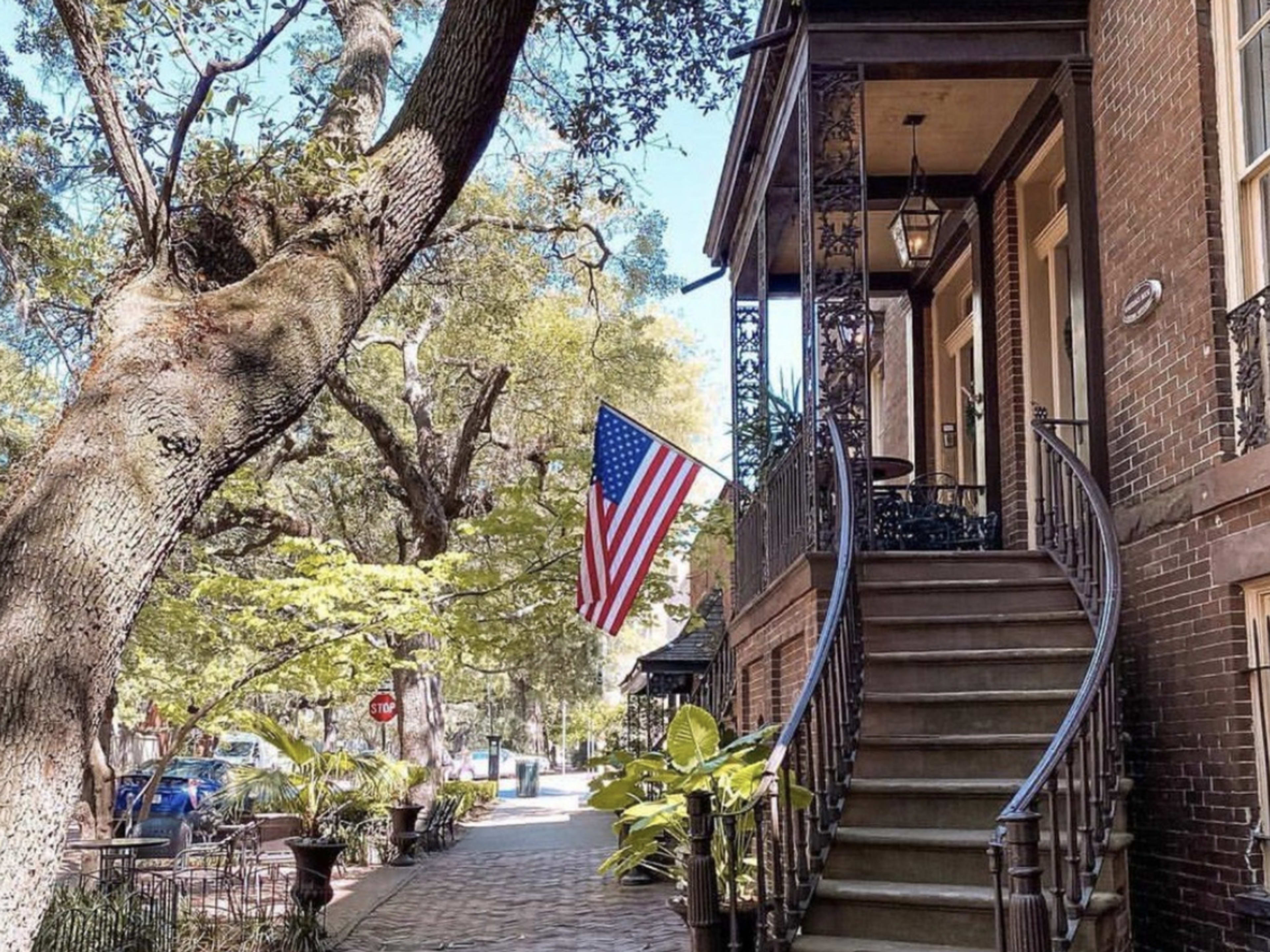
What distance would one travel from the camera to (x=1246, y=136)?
265 inches

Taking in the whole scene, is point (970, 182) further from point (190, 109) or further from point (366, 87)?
point (190, 109)

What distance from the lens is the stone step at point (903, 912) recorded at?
19.7 feet

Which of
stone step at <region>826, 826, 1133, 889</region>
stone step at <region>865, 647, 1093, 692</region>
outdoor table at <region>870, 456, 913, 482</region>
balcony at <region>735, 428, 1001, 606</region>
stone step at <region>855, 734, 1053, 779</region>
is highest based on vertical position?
outdoor table at <region>870, 456, 913, 482</region>

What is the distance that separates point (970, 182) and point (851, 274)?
3.46 m

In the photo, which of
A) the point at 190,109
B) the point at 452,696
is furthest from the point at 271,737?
the point at 452,696

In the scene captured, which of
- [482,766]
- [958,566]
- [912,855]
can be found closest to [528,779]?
[482,766]

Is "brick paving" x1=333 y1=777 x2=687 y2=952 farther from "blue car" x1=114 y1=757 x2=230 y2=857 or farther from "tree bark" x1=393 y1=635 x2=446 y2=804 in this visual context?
"blue car" x1=114 y1=757 x2=230 y2=857

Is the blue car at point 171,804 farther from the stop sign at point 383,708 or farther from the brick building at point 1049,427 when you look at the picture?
the brick building at point 1049,427

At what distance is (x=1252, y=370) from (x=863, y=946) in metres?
3.32

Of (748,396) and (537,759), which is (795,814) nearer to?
(748,396)

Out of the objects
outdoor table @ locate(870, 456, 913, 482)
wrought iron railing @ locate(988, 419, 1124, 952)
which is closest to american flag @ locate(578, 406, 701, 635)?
outdoor table @ locate(870, 456, 913, 482)

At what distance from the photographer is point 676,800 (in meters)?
7.04

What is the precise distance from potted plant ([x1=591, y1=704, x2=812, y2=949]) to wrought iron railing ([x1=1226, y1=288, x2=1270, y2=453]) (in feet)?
9.06

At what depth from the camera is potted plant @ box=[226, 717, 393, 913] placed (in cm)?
1124
